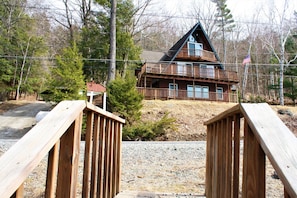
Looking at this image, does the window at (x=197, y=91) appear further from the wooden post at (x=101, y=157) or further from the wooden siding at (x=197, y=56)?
the wooden post at (x=101, y=157)

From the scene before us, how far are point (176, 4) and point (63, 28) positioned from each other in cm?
1021

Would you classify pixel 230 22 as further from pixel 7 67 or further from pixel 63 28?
pixel 7 67

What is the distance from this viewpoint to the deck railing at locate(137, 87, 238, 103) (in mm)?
17516

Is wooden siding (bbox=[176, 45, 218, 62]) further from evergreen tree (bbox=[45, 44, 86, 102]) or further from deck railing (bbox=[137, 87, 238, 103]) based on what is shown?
evergreen tree (bbox=[45, 44, 86, 102])

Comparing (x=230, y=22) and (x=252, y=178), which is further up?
(x=230, y=22)

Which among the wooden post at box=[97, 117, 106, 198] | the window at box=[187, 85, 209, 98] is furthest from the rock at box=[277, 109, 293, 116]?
the wooden post at box=[97, 117, 106, 198]

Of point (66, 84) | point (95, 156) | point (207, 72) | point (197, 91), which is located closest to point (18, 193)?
point (95, 156)

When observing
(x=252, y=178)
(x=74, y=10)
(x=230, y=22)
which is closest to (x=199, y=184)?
(x=252, y=178)

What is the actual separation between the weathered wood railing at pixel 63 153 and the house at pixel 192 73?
53.4 ft

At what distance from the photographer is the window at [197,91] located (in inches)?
763

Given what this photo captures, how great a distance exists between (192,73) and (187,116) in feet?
23.0

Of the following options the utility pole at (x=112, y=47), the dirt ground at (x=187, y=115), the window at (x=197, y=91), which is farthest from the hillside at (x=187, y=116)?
the window at (x=197, y=91)

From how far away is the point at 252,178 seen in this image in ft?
3.84

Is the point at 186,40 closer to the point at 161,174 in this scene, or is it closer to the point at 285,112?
the point at 285,112
